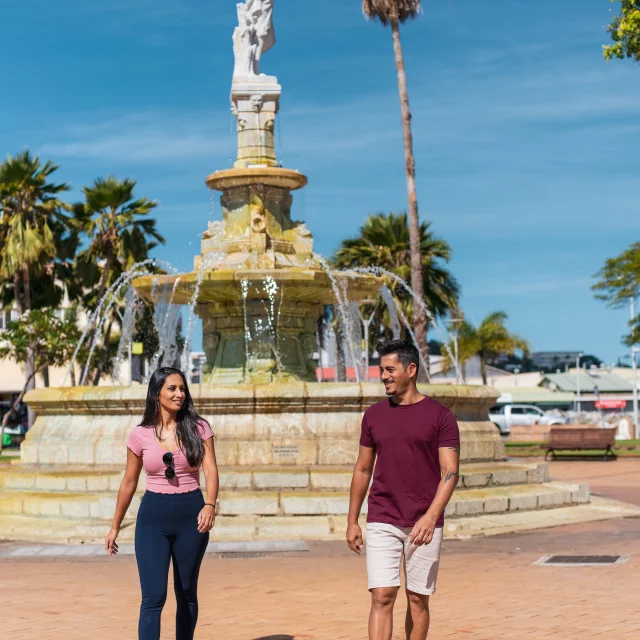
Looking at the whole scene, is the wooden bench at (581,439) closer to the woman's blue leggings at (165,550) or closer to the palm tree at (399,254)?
the palm tree at (399,254)

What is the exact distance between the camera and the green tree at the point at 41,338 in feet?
121

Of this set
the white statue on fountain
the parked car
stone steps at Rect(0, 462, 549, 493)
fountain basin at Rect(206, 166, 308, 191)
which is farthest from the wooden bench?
the parked car

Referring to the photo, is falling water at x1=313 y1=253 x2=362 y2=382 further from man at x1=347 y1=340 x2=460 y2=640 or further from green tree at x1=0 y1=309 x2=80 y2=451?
green tree at x1=0 y1=309 x2=80 y2=451

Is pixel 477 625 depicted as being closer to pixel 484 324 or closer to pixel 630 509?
pixel 630 509

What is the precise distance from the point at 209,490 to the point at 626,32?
1376cm

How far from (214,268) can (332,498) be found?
6117mm

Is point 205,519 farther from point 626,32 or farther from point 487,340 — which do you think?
point 487,340

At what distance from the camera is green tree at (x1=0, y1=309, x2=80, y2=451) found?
36969 millimetres

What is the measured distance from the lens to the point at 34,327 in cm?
3694

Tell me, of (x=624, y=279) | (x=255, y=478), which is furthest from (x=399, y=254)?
(x=255, y=478)

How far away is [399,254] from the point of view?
42.7 meters

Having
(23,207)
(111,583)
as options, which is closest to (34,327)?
(23,207)

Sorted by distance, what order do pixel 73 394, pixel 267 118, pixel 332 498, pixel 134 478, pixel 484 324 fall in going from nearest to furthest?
pixel 134 478, pixel 332 498, pixel 73 394, pixel 267 118, pixel 484 324

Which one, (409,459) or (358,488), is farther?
(358,488)
